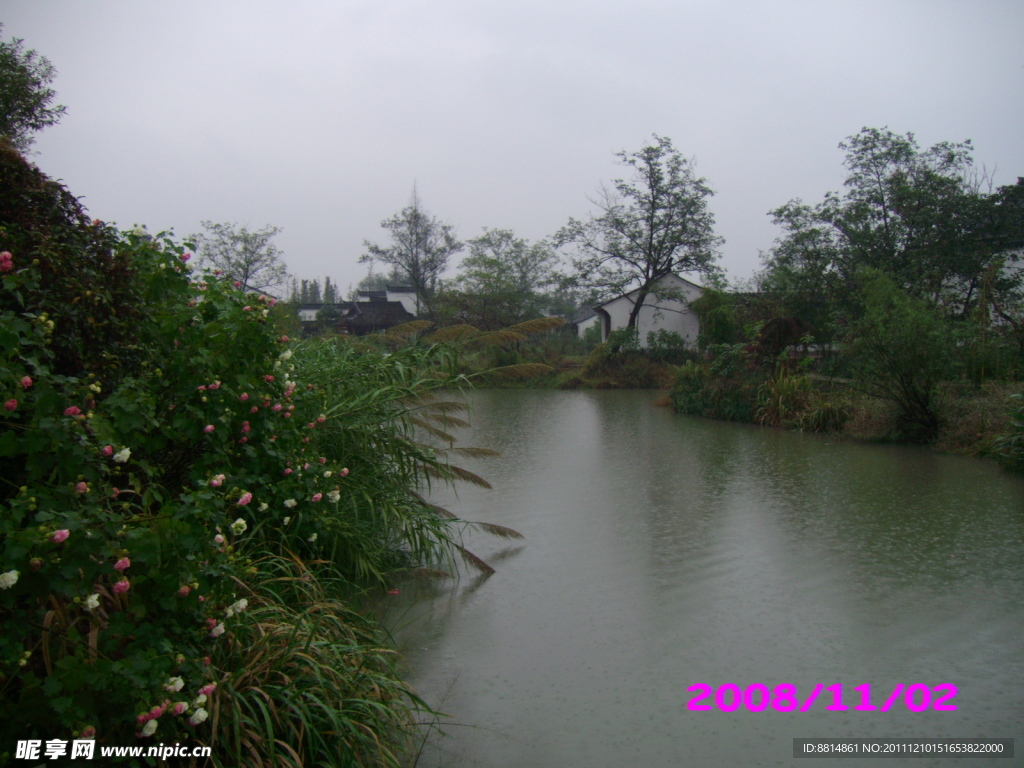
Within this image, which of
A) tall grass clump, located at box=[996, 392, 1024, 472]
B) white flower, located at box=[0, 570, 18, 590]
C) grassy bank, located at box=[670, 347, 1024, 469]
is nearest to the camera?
white flower, located at box=[0, 570, 18, 590]

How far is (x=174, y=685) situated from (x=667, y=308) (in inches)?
1105

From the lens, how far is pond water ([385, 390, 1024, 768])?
283 centimetres

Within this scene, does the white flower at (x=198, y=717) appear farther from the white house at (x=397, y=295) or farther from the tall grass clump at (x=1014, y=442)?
the white house at (x=397, y=295)

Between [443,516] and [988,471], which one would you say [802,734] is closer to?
[443,516]

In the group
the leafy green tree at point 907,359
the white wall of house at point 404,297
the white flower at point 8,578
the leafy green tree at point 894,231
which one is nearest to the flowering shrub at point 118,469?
the white flower at point 8,578

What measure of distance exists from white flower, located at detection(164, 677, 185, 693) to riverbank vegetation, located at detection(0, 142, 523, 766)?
18 mm

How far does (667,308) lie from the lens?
1136 inches

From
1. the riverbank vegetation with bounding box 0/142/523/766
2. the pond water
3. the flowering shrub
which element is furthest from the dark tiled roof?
the flowering shrub

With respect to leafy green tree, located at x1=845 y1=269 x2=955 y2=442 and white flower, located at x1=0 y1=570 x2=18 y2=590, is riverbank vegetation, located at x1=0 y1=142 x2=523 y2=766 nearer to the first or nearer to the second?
white flower, located at x1=0 y1=570 x2=18 y2=590

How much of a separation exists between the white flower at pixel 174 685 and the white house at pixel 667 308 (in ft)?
86.6

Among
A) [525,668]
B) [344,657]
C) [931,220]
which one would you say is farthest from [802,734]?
[931,220]
